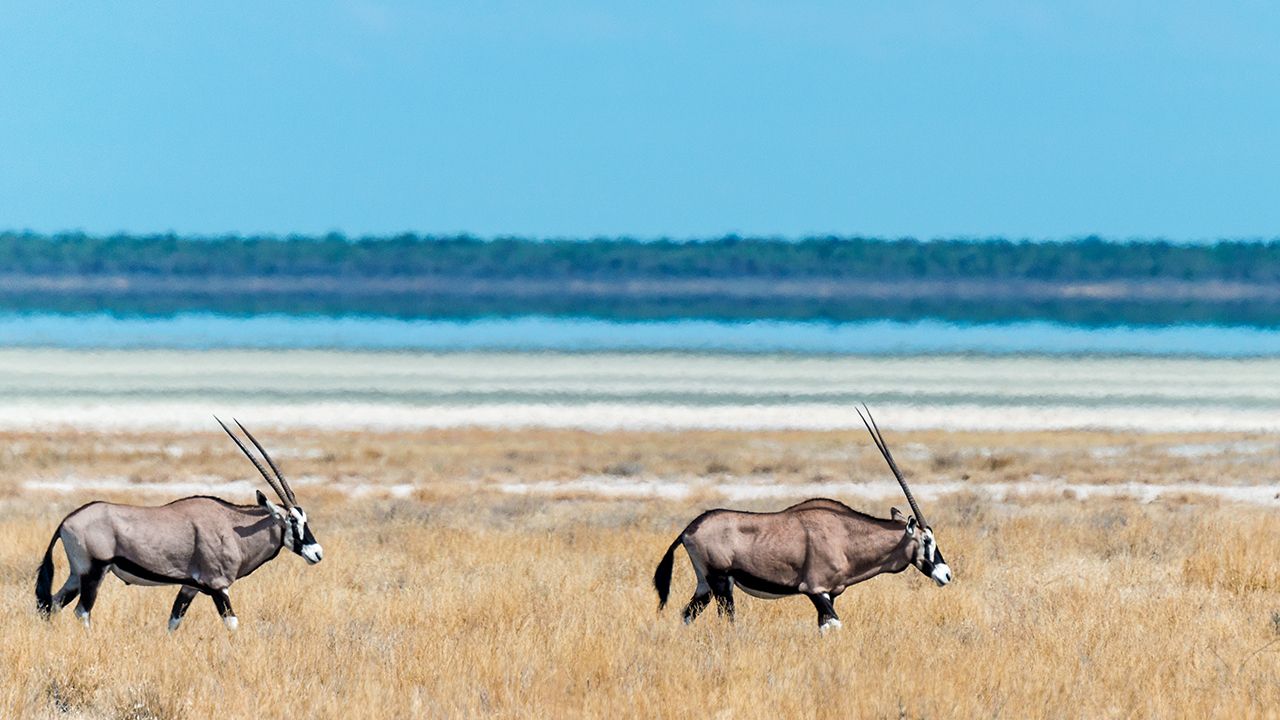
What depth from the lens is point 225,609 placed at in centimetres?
856

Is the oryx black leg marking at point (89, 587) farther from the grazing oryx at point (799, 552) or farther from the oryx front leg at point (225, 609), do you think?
the grazing oryx at point (799, 552)

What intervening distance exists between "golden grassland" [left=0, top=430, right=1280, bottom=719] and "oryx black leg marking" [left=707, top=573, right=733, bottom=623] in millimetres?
90

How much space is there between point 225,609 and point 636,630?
2.10 meters

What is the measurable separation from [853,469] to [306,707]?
50.6 feet

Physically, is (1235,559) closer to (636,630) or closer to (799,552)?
(799,552)

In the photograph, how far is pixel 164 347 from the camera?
174 ft

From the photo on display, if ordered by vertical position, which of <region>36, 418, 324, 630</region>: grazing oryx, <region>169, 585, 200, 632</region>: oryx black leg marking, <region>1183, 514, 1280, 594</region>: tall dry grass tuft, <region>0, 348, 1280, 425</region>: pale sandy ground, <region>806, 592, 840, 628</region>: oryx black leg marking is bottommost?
<region>0, 348, 1280, 425</region>: pale sandy ground

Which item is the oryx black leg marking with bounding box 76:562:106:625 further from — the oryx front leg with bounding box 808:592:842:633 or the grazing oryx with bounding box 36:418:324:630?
the oryx front leg with bounding box 808:592:842:633

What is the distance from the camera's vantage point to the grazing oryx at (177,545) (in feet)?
27.3

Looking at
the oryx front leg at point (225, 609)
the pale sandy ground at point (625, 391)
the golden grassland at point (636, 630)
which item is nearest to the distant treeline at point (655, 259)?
the pale sandy ground at point (625, 391)

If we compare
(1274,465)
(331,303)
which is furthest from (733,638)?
(331,303)

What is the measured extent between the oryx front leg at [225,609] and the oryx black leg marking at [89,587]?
57 cm

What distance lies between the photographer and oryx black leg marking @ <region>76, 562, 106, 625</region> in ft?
27.5

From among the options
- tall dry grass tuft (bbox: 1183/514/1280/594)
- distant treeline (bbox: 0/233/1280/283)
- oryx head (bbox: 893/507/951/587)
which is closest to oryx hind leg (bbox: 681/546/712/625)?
oryx head (bbox: 893/507/951/587)
